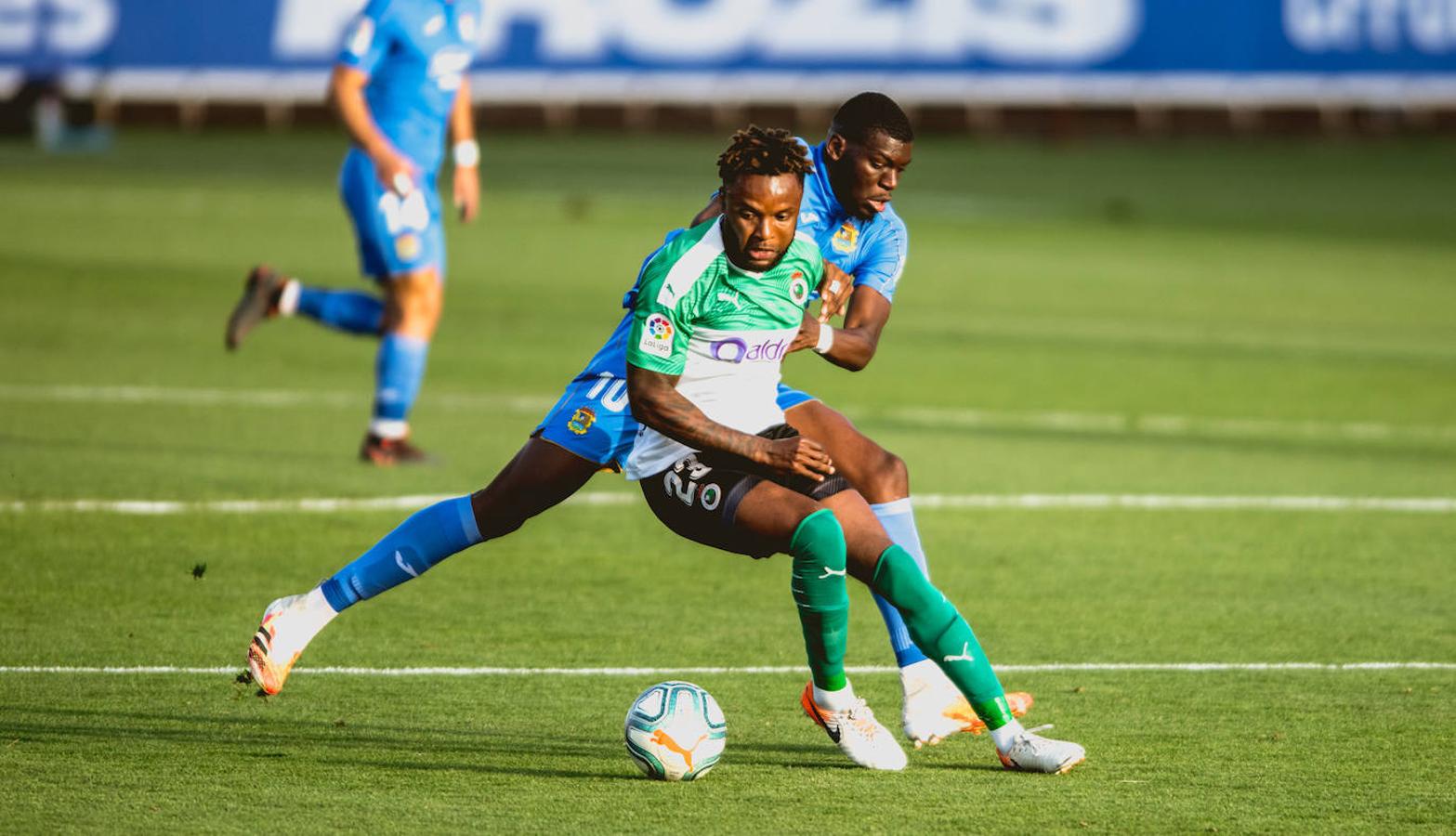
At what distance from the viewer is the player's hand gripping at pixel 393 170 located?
9.58 meters

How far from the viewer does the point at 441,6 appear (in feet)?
32.2

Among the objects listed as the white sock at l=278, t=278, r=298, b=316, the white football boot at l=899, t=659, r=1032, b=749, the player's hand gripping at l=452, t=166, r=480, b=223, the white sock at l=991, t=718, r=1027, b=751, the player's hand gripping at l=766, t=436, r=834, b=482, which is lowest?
the white sock at l=278, t=278, r=298, b=316

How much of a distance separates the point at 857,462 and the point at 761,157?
1076mm

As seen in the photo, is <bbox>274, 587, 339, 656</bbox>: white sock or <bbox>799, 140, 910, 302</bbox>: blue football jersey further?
<bbox>799, 140, 910, 302</bbox>: blue football jersey

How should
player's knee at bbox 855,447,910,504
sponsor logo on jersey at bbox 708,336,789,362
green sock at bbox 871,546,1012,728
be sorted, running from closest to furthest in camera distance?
green sock at bbox 871,546,1012,728 → sponsor logo on jersey at bbox 708,336,789,362 → player's knee at bbox 855,447,910,504

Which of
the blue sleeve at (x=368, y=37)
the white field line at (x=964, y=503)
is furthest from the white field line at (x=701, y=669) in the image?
the blue sleeve at (x=368, y=37)

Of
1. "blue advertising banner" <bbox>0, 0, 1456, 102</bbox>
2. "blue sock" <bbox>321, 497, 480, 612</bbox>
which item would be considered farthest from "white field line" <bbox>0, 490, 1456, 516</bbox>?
"blue advertising banner" <bbox>0, 0, 1456, 102</bbox>

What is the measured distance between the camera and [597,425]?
18.0 ft

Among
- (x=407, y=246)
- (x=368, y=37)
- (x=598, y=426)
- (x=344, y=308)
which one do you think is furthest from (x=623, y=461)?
(x=368, y=37)

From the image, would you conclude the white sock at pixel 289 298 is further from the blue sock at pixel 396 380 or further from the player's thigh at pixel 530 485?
the player's thigh at pixel 530 485

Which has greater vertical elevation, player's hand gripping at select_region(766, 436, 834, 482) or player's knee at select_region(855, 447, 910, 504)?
player's hand gripping at select_region(766, 436, 834, 482)

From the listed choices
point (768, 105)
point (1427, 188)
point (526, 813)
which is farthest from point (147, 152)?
point (526, 813)

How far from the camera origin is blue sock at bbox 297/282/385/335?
389 inches

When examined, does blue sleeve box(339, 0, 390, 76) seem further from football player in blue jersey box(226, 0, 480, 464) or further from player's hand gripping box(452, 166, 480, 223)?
player's hand gripping box(452, 166, 480, 223)
